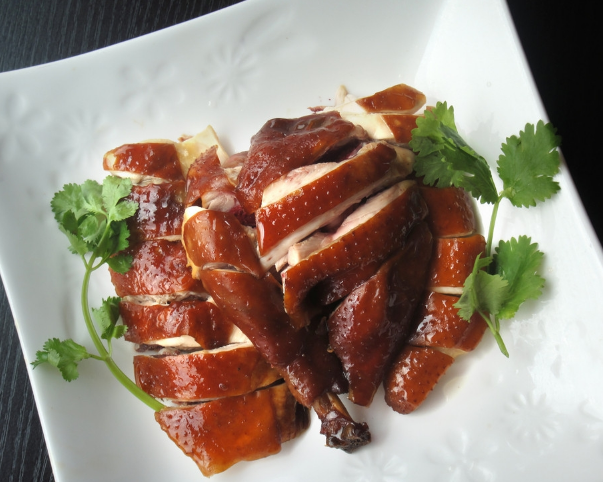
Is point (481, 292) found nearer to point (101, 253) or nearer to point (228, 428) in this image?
point (228, 428)

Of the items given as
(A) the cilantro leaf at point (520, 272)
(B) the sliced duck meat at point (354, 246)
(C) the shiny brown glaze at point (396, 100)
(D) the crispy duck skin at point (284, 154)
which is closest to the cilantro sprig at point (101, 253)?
(D) the crispy duck skin at point (284, 154)

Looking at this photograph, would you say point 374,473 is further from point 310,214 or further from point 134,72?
point 134,72

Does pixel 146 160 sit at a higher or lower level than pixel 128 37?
lower

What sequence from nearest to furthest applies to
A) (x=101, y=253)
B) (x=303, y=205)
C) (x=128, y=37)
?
(x=303, y=205) → (x=101, y=253) → (x=128, y=37)

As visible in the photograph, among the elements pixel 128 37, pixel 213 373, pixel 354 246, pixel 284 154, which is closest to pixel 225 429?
pixel 213 373

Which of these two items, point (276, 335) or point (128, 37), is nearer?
point (276, 335)

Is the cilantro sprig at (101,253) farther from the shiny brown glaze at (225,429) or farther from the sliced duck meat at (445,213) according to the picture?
the sliced duck meat at (445,213)

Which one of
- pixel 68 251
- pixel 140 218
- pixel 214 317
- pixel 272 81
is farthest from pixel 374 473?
pixel 272 81
